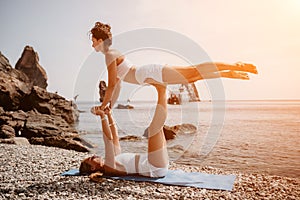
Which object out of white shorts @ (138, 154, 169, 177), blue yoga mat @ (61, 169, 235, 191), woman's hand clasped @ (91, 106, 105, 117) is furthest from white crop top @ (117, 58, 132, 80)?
blue yoga mat @ (61, 169, 235, 191)

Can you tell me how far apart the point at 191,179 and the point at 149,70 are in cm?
152

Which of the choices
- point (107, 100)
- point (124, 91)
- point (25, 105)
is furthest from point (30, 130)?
point (107, 100)

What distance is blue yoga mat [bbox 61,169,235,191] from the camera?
4012 millimetres

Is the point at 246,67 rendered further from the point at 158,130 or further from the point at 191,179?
the point at 191,179

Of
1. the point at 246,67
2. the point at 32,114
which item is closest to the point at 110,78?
the point at 246,67

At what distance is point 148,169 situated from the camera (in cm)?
432

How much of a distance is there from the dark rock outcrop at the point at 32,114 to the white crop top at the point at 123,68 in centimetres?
411

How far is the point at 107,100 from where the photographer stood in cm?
436

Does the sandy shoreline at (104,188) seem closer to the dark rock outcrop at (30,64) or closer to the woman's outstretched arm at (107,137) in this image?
the woman's outstretched arm at (107,137)

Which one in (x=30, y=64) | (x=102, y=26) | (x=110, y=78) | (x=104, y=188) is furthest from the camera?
(x=30, y=64)

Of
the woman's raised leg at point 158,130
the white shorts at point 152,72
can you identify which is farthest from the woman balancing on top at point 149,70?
the woman's raised leg at point 158,130

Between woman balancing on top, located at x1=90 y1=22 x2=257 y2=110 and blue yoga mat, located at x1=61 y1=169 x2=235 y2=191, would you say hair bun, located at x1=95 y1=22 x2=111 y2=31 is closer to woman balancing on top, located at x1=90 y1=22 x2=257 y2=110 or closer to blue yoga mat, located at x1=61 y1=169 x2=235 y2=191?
woman balancing on top, located at x1=90 y1=22 x2=257 y2=110

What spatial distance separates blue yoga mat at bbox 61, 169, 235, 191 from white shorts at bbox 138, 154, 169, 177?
0.07 metres

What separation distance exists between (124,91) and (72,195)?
6.93 ft
